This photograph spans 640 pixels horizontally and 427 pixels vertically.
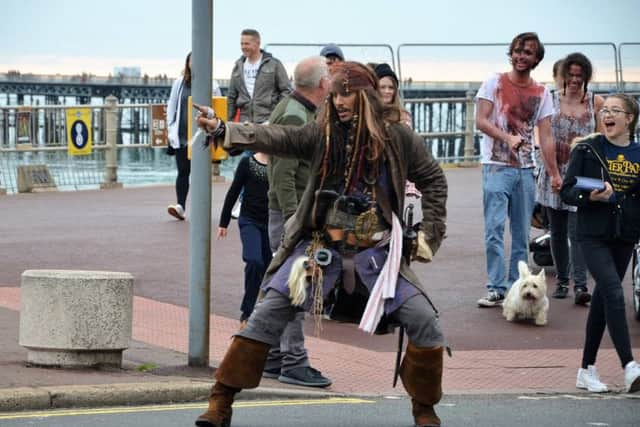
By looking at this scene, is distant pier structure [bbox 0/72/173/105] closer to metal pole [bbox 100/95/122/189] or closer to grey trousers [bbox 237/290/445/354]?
metal pole [bbox 100/95/122/189]

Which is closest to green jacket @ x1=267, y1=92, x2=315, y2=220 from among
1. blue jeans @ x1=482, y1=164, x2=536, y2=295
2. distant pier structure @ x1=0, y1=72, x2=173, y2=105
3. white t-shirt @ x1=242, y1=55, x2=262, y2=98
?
blue jeans @ x1=482, y1=164, x2=536, y2=295

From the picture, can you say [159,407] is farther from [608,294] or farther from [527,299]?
[527,299]

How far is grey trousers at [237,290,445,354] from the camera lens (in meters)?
7.42

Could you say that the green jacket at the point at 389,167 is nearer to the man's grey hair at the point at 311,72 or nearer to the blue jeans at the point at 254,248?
the man's grey hair at the point at 311,72

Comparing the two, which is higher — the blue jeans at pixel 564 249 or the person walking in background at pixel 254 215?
the person walking in background at pixel 254 215

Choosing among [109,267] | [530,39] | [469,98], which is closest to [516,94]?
[530,39]

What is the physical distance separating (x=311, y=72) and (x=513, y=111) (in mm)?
3628

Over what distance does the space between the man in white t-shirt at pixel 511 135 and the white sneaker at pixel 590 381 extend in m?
3.03

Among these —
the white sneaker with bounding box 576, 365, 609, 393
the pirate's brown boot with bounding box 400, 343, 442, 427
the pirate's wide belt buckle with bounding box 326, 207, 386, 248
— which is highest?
the pirate's wide belt buckle with bounding box 326, 207, 386, 248

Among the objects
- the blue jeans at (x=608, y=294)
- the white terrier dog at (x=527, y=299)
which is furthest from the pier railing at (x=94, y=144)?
the blue jeans at (x=608, y=294)

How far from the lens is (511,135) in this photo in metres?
12.5

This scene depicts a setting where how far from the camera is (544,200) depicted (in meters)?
13.2

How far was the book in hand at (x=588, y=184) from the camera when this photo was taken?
9.37 m

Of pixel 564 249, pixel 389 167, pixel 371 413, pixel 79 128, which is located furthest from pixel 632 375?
pixel 79 128
